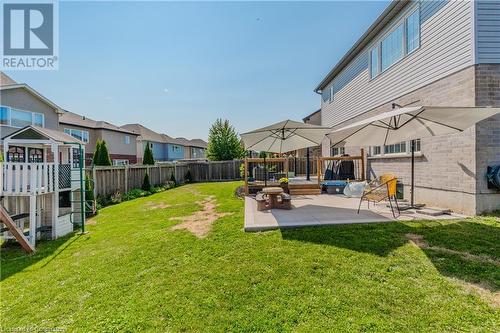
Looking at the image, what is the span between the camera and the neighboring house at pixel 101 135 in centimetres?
2284

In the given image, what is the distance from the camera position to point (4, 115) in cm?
1512

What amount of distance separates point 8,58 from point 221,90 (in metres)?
11.6

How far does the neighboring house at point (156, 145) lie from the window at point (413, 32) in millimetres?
31912

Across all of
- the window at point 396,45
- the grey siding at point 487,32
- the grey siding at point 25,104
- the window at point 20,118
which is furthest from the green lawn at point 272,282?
the window at point 20,118

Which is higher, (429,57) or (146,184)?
(429,57)

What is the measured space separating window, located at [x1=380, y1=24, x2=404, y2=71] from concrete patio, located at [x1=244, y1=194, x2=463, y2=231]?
234 inches

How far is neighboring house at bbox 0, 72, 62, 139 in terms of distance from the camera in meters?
15.1

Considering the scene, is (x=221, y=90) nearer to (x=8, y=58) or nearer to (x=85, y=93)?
(x=85, y=93)

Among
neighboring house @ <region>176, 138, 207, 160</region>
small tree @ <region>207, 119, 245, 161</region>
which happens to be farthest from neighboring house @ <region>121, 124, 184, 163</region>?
small tree @ <region>207, 119, 245, 161</region>

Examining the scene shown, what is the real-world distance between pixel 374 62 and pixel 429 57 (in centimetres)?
367

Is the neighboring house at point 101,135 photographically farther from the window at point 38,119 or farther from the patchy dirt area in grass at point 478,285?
the patchy dirt area in grass at point 478,285

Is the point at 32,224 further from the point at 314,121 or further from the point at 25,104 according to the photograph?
the point at 314,121

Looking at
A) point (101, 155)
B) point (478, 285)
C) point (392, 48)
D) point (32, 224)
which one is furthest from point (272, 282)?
point (101, 155)

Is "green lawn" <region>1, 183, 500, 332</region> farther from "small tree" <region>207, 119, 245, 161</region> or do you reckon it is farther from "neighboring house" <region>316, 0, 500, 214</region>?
"small tree" <region>207, 119, 245, 161</region>
